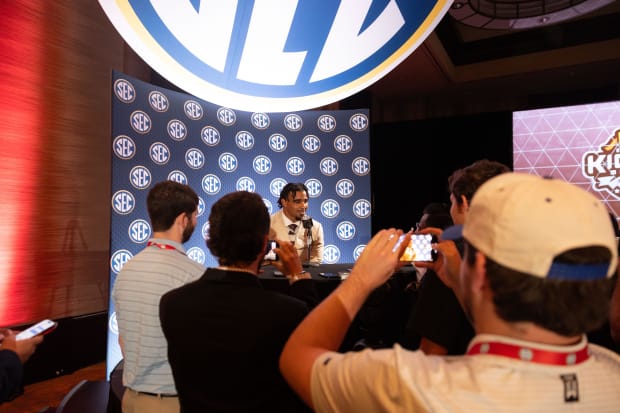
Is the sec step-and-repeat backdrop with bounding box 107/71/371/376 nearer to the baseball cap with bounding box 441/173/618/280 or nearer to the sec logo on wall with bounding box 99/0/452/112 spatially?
the sec logo on wall with bounding box 99/0/452/112

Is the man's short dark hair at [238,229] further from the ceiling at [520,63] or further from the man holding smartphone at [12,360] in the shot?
the ceiling at [520,63]

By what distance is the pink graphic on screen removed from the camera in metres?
5.82

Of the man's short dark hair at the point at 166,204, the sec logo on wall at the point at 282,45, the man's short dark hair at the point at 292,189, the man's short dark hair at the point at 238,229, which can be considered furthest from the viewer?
the man's short dark hair at the point at 292,189

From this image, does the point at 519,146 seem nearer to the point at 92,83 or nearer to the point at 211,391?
the point at 92,83

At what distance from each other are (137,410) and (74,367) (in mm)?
2617

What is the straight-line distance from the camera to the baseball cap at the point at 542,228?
0.58 meters

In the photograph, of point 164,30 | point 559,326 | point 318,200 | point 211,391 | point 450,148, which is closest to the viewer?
point 559,326

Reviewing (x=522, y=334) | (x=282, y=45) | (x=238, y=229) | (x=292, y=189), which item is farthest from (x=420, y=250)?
(x=292, y=189)

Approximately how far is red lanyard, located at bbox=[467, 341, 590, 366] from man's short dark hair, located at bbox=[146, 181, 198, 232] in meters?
1.45

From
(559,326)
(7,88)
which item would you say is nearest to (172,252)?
(559,326)

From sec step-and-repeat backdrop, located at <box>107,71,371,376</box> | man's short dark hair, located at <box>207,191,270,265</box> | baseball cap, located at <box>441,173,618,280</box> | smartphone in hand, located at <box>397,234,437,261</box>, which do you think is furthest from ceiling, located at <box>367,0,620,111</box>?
baseball cap, located at <box>441,173,618,280</box>

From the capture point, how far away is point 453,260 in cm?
97

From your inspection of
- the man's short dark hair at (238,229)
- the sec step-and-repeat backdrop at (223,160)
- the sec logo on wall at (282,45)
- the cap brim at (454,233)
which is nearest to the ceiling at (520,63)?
the sec step-and-repeat backdrop at (223,160)

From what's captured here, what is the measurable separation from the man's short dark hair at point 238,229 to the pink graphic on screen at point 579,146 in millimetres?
5937
